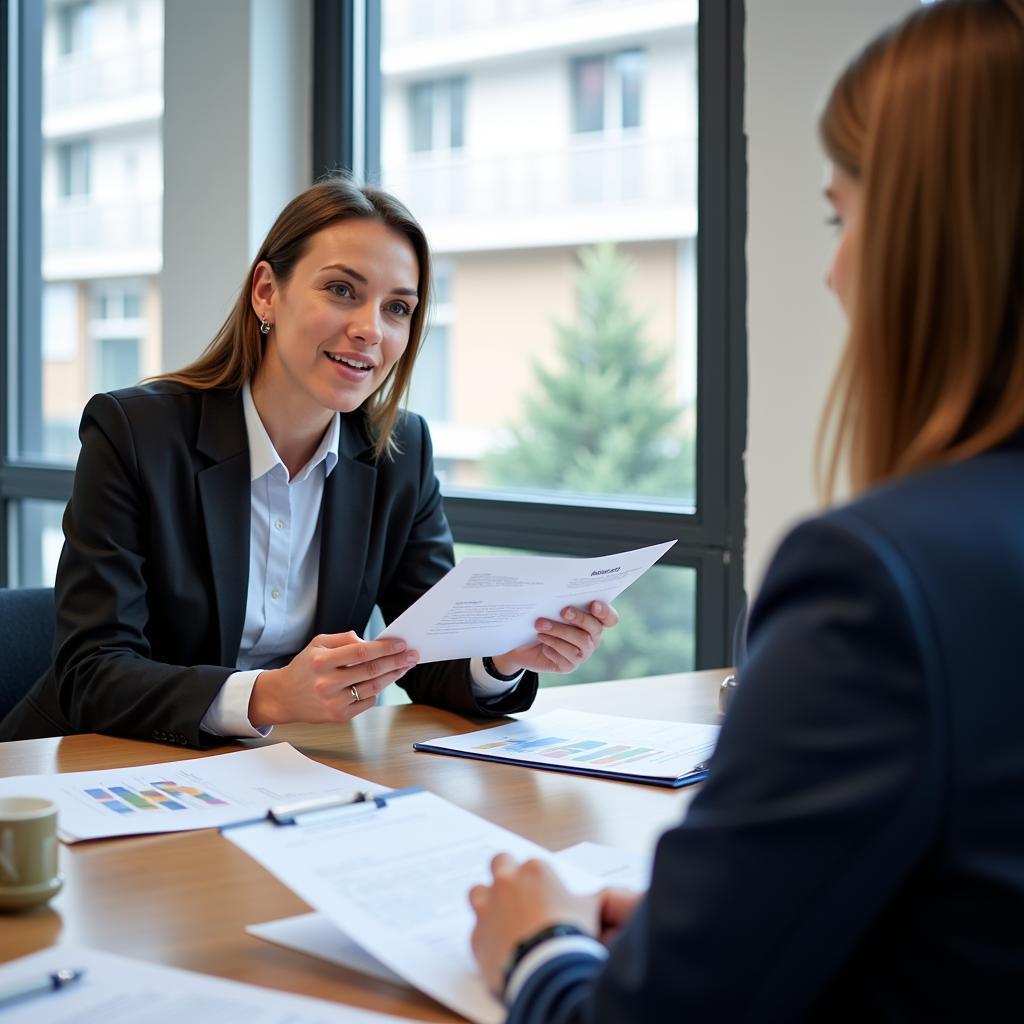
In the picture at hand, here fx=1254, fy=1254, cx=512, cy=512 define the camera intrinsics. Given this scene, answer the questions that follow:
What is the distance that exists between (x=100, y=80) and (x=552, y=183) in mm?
2882

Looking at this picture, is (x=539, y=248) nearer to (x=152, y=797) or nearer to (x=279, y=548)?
(x=279, y=548)

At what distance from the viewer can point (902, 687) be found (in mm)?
570

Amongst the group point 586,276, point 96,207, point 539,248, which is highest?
point 96,207

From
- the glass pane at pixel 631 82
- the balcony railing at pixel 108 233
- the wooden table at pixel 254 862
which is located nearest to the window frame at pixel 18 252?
the balcony railing at pixel 108 233

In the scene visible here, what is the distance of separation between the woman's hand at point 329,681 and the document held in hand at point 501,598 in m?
0.03

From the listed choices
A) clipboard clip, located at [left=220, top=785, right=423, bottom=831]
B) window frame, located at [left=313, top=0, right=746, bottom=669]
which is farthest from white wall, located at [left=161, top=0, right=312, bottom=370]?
clipboard clip, located at [left=220, top=785, right=423, bottom=831]

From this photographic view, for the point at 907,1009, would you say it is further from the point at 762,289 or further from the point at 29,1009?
the point at 762,289

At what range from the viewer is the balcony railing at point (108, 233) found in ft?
19.3

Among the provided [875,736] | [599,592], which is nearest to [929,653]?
[875,736]

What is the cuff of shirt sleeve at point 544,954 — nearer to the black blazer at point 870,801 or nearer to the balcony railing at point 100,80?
the black blazer at point 870,801

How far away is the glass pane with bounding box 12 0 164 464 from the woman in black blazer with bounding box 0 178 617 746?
2.81 meters

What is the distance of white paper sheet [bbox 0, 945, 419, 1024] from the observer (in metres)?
0.80

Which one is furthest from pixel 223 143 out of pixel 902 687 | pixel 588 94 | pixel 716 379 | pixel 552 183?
pixel 902 687

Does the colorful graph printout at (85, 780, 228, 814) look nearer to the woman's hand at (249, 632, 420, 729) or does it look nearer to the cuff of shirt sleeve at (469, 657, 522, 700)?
the woman's hand at (249, 632, 420, 729)
